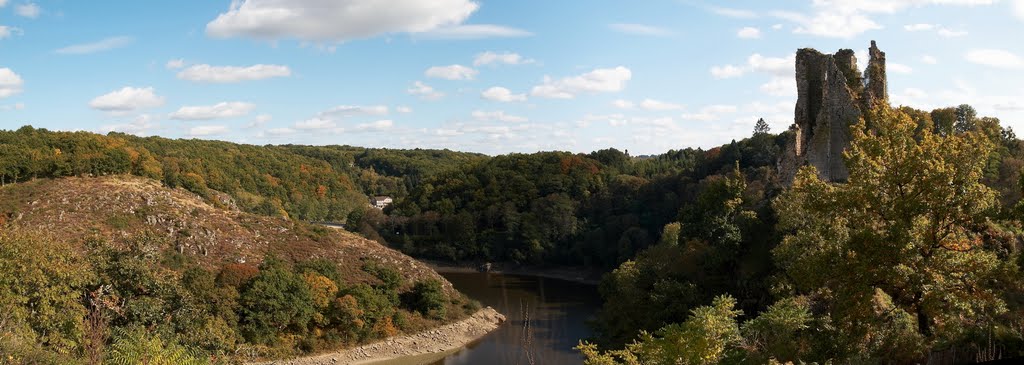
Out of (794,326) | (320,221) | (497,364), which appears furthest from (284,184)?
(794,326)

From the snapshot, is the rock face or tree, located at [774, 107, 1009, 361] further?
the rock face

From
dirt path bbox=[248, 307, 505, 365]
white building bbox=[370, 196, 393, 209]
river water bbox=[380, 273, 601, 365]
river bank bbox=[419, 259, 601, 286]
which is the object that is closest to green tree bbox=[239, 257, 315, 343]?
dirt path bbox=[248, 307, 505, 365]

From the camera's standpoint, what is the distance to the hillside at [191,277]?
2184cm

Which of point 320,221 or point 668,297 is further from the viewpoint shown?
point 320,221

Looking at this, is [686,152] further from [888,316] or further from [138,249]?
[888,316]

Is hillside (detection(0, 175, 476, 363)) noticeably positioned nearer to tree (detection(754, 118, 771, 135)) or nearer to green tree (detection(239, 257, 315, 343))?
green tree (detection(239, 257, 315, 343))

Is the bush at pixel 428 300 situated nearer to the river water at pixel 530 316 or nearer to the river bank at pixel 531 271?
the river water at pixel 530 316

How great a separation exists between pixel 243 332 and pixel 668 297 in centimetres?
2069

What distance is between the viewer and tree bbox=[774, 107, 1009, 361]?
9.80 metres

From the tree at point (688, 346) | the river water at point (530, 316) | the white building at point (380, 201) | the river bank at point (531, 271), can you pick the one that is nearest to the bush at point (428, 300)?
the river water at point (530, 316)

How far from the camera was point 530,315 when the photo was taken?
138 feet

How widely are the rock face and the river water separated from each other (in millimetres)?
10733

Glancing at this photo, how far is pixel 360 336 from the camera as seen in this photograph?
35.7m

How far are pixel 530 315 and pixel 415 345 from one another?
863 centimetres
